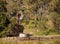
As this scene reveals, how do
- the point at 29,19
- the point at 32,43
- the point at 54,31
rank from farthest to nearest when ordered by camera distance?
1. the point at 29,19
2. the point at 54,31
3. the point at 32,43

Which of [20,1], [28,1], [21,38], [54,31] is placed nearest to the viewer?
[21,38]

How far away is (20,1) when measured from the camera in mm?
25844

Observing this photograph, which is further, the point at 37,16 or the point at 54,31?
the point at 37,16

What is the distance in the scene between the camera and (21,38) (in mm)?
17234

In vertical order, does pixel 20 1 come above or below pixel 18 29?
above

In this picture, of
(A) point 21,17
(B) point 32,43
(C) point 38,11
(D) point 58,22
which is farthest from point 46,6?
(B) point 32,43

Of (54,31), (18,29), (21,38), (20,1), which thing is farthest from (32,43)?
(20,1)

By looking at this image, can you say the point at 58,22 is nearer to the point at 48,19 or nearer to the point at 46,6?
the point at 48,19

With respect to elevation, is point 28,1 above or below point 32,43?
above

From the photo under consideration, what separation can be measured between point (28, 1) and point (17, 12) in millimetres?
4276

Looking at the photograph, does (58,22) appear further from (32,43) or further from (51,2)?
(32,43)

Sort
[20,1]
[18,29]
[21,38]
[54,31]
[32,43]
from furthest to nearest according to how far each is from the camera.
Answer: [20,1] < [54,31] < [18,29] < [21,38] < [32,43]

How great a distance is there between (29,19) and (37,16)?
373 centimetres

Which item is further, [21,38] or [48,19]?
[48,19]
